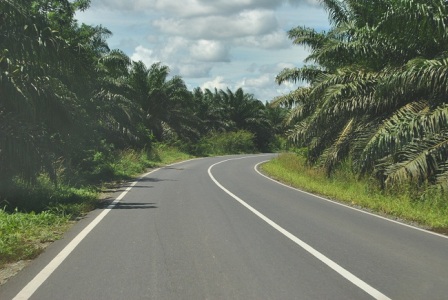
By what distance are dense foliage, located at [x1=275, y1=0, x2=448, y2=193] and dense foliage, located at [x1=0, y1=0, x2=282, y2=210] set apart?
8.64 m

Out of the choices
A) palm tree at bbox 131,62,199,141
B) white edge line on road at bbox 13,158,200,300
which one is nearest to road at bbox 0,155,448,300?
white edge line on road at bbox 13,158,200,300

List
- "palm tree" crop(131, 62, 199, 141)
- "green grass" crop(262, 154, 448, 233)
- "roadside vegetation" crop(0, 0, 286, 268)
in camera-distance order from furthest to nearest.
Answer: "palm tree" crop(131, 62, 199, 141)
"green grass" crop(262, 154, 448, 233)
"roadside vegetation" crop(0, 0, 286, 268)

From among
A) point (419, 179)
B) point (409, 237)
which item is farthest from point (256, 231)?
point (419, 179)

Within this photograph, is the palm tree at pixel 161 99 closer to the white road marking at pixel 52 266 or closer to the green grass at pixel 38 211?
the green grass at pixel 38 211

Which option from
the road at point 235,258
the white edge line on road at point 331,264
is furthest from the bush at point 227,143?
the white edge line on road at point 331,264

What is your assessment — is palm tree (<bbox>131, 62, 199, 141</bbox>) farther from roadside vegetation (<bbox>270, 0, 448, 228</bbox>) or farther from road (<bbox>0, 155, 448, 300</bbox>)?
road (<bbox>0, 155, 448, 300</bbox>)

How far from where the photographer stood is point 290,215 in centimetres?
1141

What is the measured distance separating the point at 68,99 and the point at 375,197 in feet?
36.4

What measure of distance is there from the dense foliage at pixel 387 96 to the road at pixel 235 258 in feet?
11.2

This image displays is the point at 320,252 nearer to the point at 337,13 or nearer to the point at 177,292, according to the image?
the point at 177,292

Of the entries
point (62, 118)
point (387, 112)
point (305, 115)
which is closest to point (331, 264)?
point (62, 118)

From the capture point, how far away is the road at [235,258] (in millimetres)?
5461

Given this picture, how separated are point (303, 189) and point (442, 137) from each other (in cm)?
644

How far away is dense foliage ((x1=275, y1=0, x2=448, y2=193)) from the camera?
13.5 meters
